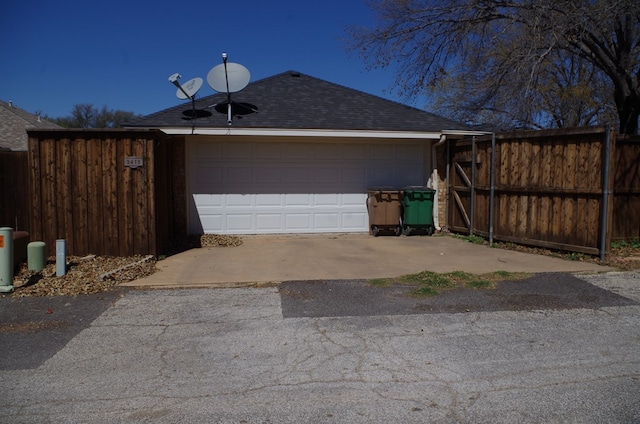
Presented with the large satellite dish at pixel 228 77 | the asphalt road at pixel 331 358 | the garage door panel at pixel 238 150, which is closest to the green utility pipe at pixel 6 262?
the asphalt road at pixel 331 358

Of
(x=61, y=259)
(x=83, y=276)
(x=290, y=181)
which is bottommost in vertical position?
(x=83, y=276)

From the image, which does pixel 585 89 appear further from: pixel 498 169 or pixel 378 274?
pixel 378 274

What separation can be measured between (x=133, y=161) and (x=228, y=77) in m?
4.30

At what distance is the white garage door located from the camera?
12.7 meters

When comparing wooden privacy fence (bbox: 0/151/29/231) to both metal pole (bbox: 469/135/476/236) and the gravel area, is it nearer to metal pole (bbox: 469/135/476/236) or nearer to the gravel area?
the gravel area

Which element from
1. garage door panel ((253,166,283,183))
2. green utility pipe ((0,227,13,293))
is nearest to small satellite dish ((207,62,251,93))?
garage door panel ((253,166,283,183))

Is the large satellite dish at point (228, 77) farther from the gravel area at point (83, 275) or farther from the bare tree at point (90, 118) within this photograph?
the bare tree at point (90, 118)

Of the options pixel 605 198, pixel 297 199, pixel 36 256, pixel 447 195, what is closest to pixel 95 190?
pixel 36 256

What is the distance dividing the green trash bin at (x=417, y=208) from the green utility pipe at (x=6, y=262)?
28.0 feet

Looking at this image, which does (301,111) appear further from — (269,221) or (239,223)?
(239,223)

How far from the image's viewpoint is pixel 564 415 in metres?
3.77

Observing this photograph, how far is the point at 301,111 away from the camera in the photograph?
44.3 feet

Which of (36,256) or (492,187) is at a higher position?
(492,187)

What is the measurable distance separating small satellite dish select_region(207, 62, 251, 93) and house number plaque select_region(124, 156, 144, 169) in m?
3.94
